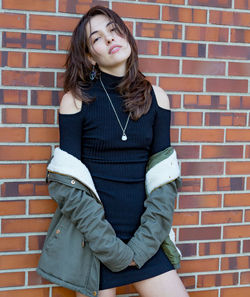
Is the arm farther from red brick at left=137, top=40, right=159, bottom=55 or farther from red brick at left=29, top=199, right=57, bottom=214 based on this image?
red brick at left=29, top=199, right=57, bottom=214

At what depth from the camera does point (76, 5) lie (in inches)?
87.3

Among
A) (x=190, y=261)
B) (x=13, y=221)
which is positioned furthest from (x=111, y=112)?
(x=190, y=261)

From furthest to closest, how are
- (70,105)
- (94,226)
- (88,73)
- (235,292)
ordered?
(235,292) < (88,73) < (70,105) < (94,226)

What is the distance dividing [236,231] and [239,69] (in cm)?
107

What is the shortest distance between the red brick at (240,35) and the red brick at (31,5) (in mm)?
1127

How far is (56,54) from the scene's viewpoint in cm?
222

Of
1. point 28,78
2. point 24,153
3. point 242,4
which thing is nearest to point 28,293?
point 24,153

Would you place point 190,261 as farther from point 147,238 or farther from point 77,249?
point 77,249

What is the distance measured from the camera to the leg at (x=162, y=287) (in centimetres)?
200

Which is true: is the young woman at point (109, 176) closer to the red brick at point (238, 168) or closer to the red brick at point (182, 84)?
the red brick at point (182, 84)

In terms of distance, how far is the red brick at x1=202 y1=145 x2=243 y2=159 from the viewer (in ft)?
8.07

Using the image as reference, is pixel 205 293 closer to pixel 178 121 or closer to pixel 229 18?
pixel 178 121

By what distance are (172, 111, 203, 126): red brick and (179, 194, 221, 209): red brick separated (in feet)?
1.53

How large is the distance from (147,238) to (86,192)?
393 mm
